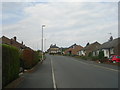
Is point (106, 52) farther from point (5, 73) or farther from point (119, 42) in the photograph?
point (5, 73)

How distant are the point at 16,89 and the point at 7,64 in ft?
3.95

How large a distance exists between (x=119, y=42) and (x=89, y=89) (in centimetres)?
4633

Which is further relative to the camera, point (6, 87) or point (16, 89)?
point (16, 89)

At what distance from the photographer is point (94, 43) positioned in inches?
3654

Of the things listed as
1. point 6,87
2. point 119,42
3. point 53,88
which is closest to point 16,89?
point 6,87

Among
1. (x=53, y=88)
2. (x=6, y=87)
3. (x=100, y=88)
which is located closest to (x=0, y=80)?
(x=6, y=87)

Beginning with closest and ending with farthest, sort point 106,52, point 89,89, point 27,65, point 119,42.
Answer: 1. point 89,89
2. point 27,65
3. point 119,42
4. point 106,52

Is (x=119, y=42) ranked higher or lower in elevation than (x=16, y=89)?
higher

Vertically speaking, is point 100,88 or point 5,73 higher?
point 5,73

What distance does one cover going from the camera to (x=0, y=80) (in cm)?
858

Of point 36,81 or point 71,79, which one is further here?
point 71,79

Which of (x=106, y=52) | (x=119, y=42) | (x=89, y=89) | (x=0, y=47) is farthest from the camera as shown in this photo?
(x=106, y=52)

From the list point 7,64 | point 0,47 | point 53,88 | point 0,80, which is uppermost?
point 0,47

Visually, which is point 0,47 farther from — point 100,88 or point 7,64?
point 100,88
